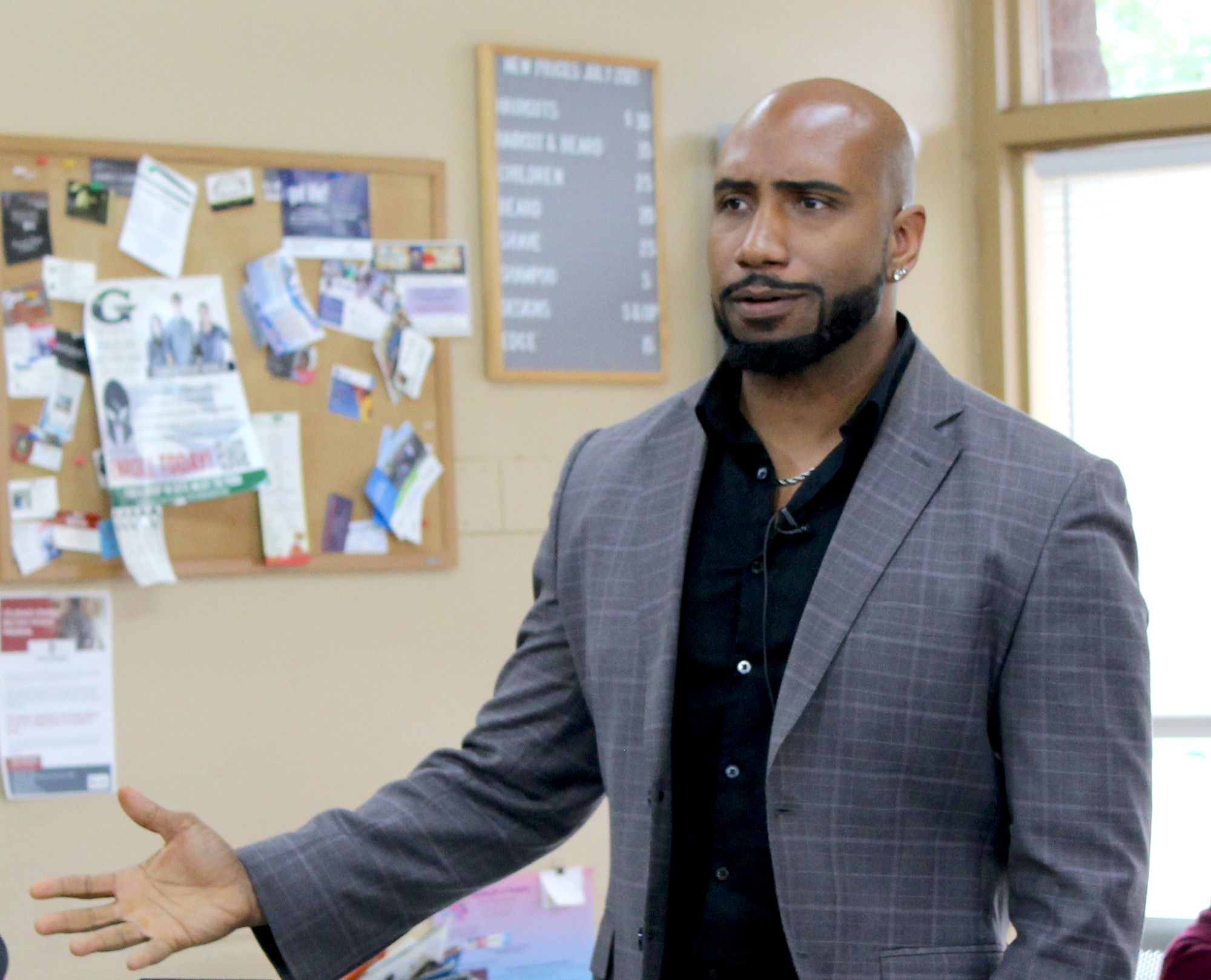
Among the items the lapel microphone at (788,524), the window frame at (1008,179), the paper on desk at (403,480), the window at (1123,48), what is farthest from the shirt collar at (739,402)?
the window at (1123,48)

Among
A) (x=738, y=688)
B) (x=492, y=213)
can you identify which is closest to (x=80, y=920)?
(x=738, y=688)

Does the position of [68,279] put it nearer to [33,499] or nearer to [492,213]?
[33,499]

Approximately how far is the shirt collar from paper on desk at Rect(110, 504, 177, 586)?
1246 millimetres

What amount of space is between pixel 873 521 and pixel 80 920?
0.83 metres

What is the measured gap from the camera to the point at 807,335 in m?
1.37

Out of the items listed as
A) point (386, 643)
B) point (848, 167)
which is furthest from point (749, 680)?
point (386, 643)

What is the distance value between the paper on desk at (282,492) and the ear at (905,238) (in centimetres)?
133

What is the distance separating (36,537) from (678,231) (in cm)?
137

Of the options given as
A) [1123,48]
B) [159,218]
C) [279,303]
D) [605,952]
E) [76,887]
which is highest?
[1123,48]

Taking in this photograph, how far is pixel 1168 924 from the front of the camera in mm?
2662

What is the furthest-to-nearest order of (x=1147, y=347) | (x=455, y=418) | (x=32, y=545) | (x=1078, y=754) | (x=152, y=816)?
(x=1147, y=347), (x=455, y=418), (x=32, y=545), (x=152, y=816), (x=1078, y=754)

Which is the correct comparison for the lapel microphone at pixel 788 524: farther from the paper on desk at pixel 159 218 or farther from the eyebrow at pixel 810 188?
the paper on desk at pixel 159 218

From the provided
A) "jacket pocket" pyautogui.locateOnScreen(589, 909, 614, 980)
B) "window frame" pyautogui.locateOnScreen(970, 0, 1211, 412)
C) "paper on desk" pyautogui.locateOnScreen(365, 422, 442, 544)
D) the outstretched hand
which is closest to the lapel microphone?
"jacket pocket" pyautogui.locateOnScreen(589, 909, 614, 980)

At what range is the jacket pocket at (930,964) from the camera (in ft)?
3.98
